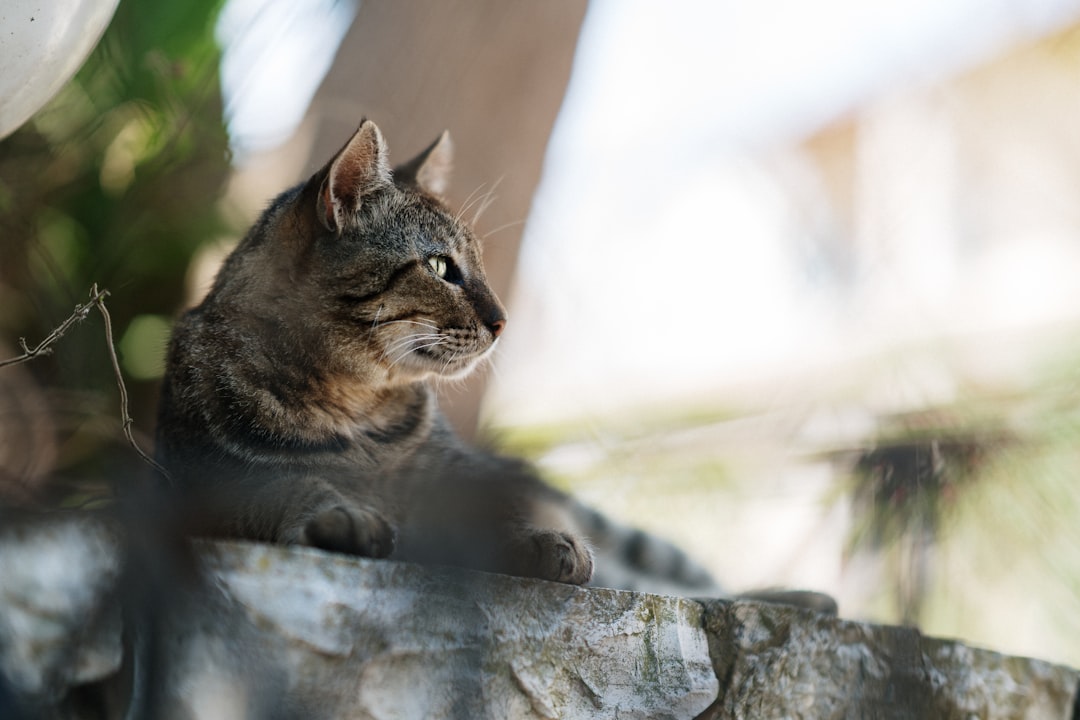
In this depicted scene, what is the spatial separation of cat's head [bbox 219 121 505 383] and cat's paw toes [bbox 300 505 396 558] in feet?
1.16

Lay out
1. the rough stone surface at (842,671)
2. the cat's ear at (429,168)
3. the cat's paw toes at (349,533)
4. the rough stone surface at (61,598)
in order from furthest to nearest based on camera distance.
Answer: the cat's ear at (429,168), the rough stone surface at (842,671), the cat's paw toes at (349,533), the rough stone surface at (61,598)

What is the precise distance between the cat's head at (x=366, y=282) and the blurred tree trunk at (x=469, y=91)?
62 cm

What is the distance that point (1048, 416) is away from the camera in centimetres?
129

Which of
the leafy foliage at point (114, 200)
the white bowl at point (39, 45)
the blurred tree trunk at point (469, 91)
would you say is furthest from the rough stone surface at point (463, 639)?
the blurred tree trunk at point (469, 91)

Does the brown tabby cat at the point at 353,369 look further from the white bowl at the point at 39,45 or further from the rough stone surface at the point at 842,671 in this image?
the white bowl at the point at 39,45

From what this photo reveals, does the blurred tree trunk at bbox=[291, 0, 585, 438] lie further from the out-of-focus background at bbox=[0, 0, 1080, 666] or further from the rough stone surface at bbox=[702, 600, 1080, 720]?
the rough stone surface at bbox=[702, 600, 1080, 720]

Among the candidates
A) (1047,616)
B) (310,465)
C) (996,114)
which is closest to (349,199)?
(310,465)

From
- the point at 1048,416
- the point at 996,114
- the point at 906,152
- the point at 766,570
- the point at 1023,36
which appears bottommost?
the point at 766,570

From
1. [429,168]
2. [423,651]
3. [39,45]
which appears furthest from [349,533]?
[429,168]

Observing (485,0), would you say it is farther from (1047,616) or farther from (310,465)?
(1047,616)

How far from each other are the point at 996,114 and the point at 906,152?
15 cm

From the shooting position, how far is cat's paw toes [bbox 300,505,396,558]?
3.07 feet

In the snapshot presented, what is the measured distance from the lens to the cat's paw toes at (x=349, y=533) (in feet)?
3.07

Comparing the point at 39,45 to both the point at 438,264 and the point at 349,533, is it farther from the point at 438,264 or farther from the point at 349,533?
the point at 349,533
